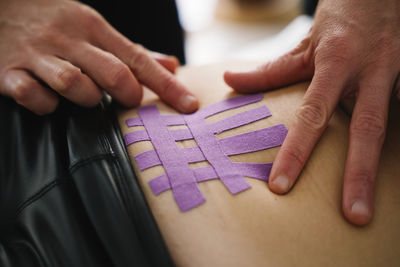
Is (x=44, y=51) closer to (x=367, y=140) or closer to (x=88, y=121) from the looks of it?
(x=88, y=121)

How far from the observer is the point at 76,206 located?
62 cm

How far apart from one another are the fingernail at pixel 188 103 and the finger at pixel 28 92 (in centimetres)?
34

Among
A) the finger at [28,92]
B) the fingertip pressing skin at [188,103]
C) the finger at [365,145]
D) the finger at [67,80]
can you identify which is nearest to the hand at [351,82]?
the finger at [365,145]

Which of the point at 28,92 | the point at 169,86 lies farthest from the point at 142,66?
the point at 28,92

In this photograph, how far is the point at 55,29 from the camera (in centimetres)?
88

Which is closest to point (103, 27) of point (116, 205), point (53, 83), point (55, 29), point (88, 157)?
point (55, 29)

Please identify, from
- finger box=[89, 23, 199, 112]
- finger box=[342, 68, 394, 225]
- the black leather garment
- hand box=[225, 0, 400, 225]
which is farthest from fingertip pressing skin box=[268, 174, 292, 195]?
finger box=[89, 23, 199, 112]

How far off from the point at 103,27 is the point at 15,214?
22.7 inches

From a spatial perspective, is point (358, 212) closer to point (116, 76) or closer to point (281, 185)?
point (281, 185)

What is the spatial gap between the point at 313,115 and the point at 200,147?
11.1 inches

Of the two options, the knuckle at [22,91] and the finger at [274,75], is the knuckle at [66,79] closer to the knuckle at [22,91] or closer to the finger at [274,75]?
the knuckle at [22,91]

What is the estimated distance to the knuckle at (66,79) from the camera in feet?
2.55

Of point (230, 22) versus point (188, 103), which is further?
point (230, 22)

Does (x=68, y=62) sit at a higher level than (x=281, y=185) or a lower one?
higher
